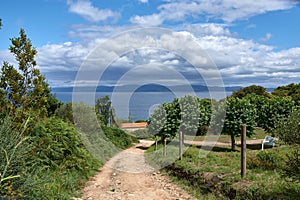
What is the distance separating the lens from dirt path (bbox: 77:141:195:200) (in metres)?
7.68

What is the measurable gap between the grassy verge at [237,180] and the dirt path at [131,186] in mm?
490

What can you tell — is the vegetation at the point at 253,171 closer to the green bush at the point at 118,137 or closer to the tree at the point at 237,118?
the tree at the point at 237,118

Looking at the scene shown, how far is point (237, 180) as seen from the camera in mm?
7363

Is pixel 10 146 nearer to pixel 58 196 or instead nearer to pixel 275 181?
pixel 58 196

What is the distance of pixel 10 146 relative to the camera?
13.5 feet

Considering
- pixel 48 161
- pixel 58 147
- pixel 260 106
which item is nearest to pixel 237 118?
pixel 260 106

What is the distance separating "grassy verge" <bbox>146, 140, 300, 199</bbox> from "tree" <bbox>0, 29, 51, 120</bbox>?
5136 mm

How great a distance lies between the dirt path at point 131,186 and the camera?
25.2 ft

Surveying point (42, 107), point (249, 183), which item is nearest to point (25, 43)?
point (42, 107)

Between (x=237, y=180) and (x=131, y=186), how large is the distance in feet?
10.7

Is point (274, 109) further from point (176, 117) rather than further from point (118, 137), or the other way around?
point (118, 137)

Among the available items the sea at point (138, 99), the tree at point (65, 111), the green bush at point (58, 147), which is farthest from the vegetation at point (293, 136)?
the tree at point (65, 111)

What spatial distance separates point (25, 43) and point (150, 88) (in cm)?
867

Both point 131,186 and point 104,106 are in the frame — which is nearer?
point 131,186
